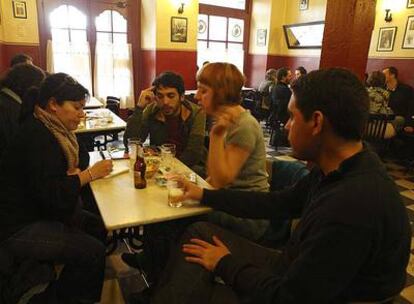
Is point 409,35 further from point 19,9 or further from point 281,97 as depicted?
point 19,9

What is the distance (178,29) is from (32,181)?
550 centimetres

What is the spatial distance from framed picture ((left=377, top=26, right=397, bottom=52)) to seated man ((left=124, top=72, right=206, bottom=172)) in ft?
16.1

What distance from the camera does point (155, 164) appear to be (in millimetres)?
2053

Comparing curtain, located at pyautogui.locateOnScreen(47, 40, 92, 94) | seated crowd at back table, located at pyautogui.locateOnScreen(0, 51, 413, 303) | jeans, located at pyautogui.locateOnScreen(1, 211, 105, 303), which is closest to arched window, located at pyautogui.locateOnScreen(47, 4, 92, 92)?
curtain, located at pyautogui.locateOnScreen(47, 40, 92, 94)

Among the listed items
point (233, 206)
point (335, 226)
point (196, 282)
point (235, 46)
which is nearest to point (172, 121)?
point (233, 206)

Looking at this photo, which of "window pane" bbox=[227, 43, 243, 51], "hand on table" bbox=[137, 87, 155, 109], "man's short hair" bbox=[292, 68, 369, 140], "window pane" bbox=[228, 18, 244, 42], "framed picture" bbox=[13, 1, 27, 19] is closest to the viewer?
"man's short hair" bbox=[292, 68, 369, 140]

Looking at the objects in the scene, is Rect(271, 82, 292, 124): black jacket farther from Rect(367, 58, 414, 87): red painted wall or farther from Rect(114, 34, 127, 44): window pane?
Rect(114, 34, 127, 44): window pane

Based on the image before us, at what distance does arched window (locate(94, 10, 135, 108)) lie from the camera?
629 cm

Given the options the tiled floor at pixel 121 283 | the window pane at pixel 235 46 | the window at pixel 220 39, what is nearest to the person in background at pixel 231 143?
the tiled floor at pixel 121 283

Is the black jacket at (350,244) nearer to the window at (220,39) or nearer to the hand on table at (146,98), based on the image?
the hand on table at (146,98)

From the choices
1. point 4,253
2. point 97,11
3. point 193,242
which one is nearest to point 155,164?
point 193,242

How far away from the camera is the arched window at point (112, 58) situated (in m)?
6.29

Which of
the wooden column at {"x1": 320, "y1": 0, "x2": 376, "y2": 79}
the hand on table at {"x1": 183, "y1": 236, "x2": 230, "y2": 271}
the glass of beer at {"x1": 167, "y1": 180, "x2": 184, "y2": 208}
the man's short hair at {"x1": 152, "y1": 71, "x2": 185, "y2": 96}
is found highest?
the wooden column at {"x1": 320, "y1": 0, "x2": 376, "y2": 79}

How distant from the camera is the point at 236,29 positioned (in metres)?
8.03
